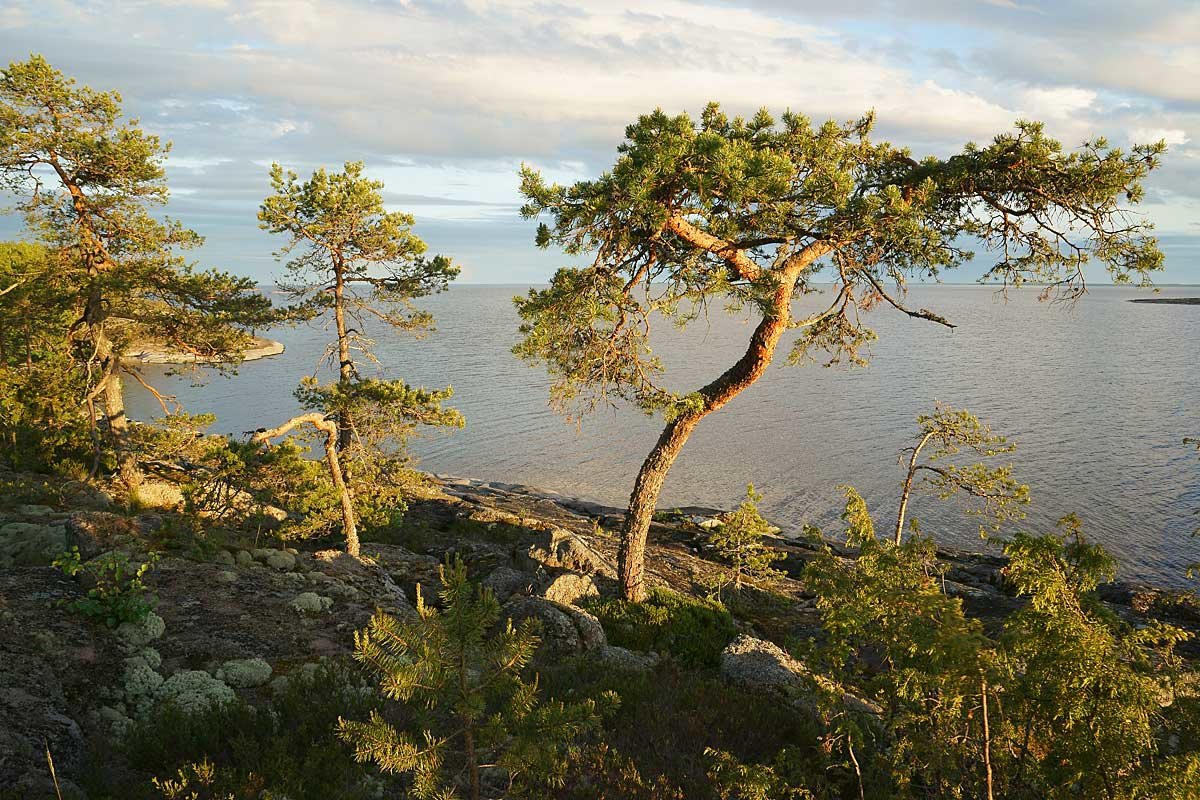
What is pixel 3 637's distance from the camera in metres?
8.05

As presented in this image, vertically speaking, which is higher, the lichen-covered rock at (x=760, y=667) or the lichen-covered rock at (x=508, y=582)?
the lichen-covered rock at (x=760, y=667)

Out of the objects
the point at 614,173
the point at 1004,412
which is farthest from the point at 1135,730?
the point at 1004,412

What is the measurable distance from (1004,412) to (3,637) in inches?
2046

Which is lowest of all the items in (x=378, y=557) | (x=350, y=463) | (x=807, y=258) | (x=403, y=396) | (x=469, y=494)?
(x=469, y=494)

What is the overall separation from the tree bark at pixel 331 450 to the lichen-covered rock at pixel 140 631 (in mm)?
3555

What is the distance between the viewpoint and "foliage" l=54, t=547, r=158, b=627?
364 inches

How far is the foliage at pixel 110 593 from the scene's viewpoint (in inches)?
364

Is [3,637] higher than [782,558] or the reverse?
higher

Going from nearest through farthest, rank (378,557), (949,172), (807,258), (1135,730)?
(1135,730) → (949,172) → (807,258) → (378,557)

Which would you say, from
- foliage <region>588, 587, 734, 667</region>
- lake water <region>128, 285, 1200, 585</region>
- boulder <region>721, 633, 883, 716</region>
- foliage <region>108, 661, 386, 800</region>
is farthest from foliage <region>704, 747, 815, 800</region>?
lake water <region>128, 285, 1200, 585</region>

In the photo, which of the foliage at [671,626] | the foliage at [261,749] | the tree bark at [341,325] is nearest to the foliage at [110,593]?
the foliage at [261,749]

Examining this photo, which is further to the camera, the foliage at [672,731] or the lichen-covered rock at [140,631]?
the lichen-covered rock at [140,631]

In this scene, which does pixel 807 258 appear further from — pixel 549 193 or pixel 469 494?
pixel 469 494

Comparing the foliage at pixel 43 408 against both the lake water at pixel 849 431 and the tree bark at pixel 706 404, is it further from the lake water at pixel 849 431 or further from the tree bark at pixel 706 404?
the tree bark at pixel 706 404
